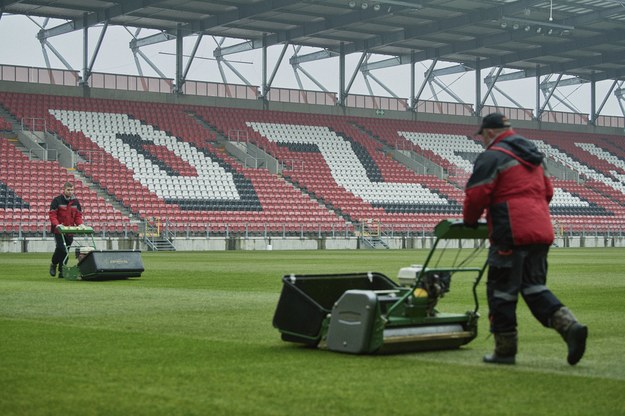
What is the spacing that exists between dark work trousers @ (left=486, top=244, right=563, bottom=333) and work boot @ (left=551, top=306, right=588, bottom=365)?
2.2 inches

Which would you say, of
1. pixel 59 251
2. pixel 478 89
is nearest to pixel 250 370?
pixel 59 251

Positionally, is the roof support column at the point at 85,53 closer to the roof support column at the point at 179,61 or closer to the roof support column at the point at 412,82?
the roof support column at the point at 179,61

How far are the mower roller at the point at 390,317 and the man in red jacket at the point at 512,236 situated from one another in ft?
1.06

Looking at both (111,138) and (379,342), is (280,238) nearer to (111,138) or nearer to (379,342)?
(111,138)

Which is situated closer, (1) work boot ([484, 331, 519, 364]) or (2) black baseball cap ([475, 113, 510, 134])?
(1) work boot ([484, 331, 519, 364])

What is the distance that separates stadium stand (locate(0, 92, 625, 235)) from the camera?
4331cm

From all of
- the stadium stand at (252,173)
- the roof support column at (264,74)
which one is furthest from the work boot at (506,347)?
the roof support column at (264,74)

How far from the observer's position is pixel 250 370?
754 centimetres

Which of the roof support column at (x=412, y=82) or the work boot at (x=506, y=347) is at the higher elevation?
the roof support column at (x=412, y=82)

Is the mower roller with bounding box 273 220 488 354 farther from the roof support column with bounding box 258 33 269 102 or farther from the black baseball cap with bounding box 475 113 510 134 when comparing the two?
the roof support column with bounding box 258 33 269 102

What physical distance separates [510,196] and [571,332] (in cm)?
103

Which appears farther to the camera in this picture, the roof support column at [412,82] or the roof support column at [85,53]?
the roof support column at [412,82]

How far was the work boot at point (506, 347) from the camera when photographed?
25.5 feet

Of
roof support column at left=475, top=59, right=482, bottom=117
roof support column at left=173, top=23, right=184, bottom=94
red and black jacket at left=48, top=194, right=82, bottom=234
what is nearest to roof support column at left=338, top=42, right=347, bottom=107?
roof support column at left=475, top=59, right=482, bottom=117
